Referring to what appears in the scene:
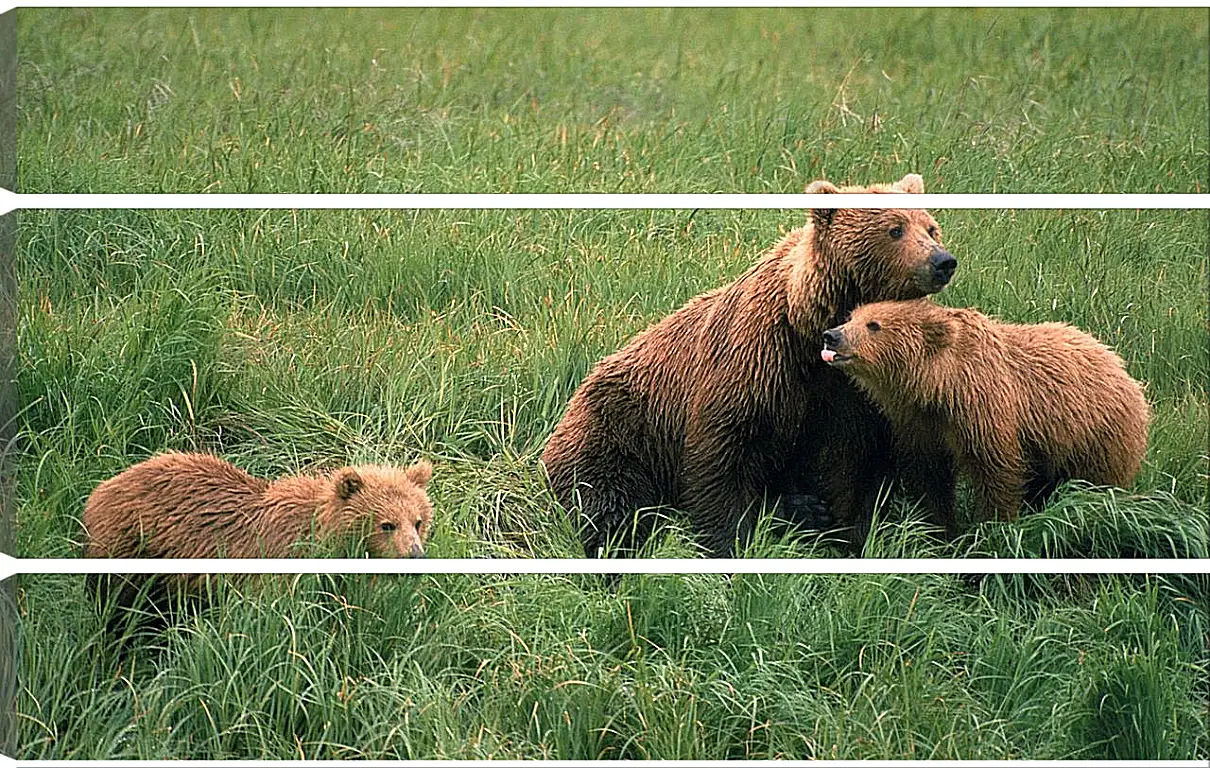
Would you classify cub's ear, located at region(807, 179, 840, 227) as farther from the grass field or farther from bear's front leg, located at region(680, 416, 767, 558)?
bear's front leg, located at region(680, 416, 767, 558)

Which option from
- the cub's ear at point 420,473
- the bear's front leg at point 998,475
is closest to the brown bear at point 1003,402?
the bear's front leg at point 998,475

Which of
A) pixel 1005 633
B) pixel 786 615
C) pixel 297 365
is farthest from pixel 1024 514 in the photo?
pixel 297 365

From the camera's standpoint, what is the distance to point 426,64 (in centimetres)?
179

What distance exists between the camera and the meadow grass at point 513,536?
61.4 inches

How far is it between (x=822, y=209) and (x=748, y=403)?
181 mm

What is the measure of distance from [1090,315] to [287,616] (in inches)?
30.4

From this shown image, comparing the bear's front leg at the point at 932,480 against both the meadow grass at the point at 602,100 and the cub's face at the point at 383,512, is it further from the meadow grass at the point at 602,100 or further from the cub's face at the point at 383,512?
the cub's face at the point at 383,512

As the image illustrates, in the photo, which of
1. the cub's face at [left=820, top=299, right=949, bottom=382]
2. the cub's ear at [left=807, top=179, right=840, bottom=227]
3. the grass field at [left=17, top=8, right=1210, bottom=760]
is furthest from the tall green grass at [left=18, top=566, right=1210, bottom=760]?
the cub's ear at [left=807, top=179, right=840, bottom=227]

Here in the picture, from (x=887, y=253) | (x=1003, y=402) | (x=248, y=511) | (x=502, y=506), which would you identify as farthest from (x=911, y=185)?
(x=248, y=511)

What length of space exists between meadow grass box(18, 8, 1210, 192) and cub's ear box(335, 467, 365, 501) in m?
0.28

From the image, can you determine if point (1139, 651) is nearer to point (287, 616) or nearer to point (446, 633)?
point (446, 633)

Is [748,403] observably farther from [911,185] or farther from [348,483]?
[348,483]

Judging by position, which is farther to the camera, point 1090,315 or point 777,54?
point 777,54

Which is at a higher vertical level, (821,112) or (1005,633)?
(821,112)
